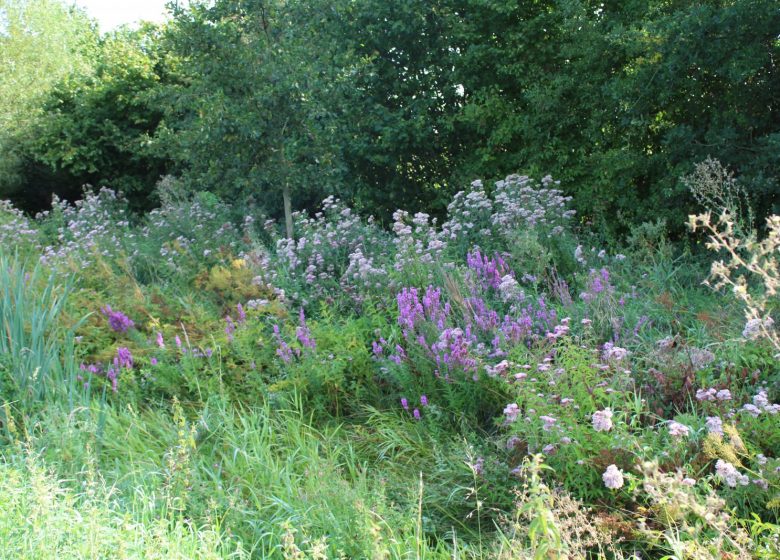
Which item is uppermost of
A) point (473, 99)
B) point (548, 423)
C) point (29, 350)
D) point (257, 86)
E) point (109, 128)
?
point (109, 128)

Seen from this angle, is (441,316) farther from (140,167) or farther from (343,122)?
(140,167)

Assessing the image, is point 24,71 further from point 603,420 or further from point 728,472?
point 728,472

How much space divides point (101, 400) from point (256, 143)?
4387 millimetres

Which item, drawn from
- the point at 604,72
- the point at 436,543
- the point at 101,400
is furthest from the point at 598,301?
the point at 604,72

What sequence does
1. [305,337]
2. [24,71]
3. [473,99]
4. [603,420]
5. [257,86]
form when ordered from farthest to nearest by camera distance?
[24,71]
[473,99]
[257,86]
[305,337]
[603,420]

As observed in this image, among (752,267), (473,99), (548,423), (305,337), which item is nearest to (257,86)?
(473,99)

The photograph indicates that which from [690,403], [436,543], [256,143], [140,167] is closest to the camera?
[436,543]

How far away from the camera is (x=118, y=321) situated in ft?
19.0

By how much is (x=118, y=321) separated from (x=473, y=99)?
5867 millimetres

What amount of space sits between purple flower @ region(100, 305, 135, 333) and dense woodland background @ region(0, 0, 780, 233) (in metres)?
2.90

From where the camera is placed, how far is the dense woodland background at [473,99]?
24.2 feet

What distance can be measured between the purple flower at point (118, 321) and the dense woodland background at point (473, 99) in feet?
9.51

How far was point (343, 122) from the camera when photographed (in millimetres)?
9273

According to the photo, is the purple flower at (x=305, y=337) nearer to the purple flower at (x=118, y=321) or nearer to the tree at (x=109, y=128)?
the purple flower at (x=118, y=321)
